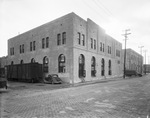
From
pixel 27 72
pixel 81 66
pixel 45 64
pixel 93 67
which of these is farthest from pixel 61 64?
pixel 93 67

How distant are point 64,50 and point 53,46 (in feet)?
9.83

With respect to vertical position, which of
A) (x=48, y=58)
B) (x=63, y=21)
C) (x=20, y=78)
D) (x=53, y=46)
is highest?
(x=63, y=21)

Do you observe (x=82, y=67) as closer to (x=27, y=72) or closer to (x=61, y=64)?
(x=61, y=64)

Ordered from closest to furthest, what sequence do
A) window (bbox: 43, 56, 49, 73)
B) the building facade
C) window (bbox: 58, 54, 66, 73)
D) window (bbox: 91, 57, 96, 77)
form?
the building facade, window (bbox: 58, 54, 66, 73), window (bbox: 43, 56, 49, 73), window (bbox: 91, 57, 96, 77)

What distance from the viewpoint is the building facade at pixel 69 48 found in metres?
20.9

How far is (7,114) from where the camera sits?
5.63 meters

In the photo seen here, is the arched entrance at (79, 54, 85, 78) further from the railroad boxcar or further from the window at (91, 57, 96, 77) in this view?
the railroad boxcar

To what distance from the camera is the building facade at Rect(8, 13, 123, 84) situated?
20.9 metres

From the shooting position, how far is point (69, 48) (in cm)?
2084

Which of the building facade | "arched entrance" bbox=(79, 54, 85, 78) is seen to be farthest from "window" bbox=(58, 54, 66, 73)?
"arched entrance" bbox=(79, 54, 85, 78)

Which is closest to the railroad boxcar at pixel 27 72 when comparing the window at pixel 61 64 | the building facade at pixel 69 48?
the building facade at pixel 69 48

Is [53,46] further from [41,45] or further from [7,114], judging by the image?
[7,114]

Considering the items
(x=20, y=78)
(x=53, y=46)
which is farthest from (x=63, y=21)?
(x=20, y=78)

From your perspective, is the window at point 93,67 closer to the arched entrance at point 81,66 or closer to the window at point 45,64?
the arched entrance at point 81,66
